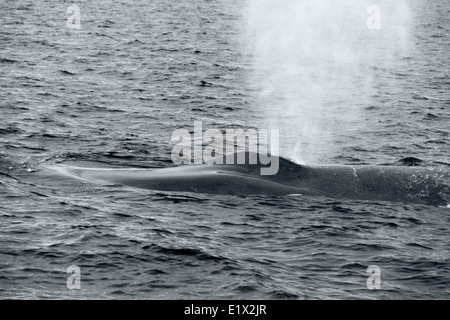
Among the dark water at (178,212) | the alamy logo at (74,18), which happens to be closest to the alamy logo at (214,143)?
the dark water at (178,212)

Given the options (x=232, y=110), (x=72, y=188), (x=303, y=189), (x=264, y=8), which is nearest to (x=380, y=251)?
(x=303, y=189)

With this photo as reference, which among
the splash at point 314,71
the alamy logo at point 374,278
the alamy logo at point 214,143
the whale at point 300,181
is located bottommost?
the alamy logo at point 374,278

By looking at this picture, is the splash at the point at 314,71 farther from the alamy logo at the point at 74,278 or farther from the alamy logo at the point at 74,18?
the alamy logo at the point at 74,18

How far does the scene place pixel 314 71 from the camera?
206 feet

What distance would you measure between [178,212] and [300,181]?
4.27 m

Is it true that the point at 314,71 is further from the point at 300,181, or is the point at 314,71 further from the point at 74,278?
the point at 74,278

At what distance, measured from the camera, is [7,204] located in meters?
21.5

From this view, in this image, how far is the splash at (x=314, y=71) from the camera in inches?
1481

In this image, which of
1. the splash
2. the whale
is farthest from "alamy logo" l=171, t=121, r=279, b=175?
the whale

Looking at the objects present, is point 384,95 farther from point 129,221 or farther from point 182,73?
point 129,221

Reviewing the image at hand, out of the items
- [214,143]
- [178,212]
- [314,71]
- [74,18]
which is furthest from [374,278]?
[74,18]

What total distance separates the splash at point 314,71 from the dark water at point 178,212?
3.92 feet

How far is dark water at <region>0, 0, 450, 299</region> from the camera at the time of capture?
653 inches

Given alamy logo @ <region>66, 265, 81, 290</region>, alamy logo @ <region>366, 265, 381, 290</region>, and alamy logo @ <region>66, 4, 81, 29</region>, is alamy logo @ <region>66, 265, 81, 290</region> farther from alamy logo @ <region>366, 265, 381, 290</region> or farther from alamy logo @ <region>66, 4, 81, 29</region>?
alamy logo @ <region>66, 4, 81, 29</region>
